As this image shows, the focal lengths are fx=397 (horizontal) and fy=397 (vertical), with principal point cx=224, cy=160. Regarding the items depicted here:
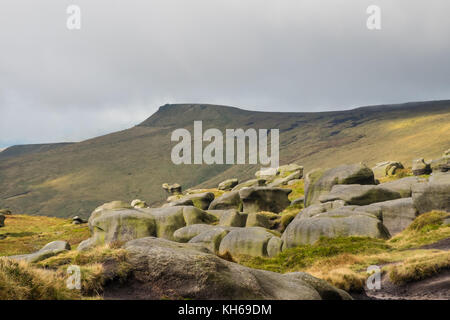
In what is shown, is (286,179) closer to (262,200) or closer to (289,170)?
(289,170)

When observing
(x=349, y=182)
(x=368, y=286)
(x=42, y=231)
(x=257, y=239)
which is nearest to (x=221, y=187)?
(x=42, y=231)

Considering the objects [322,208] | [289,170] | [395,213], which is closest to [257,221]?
[322,208]

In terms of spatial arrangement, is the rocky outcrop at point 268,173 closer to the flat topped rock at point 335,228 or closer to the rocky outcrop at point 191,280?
the flat topped rock at point 335,228

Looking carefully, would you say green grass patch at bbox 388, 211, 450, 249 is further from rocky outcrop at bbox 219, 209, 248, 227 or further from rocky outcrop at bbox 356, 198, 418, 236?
rocky outcrop at bbox 219, 209, 248, 227

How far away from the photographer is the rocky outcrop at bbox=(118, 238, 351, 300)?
10.7m

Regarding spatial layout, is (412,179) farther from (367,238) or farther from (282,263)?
(282,263)

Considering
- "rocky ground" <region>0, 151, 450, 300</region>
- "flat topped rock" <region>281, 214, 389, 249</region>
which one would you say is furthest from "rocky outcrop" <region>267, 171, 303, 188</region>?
"flat topped rock" <region>281, 214, 389, 249</region>

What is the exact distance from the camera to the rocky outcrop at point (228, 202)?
220 ft

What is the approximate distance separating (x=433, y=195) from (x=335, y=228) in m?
8.78

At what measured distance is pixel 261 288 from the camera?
11305 millimetres

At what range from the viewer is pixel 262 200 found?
64.5 metres

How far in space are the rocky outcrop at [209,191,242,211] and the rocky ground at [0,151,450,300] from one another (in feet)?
0.57
